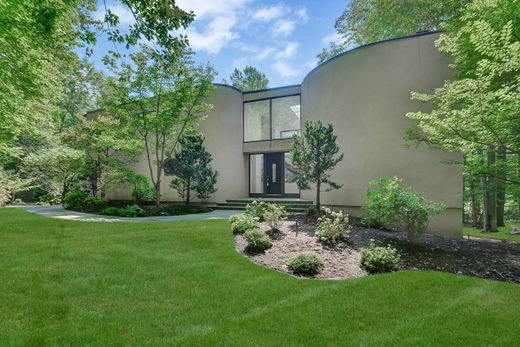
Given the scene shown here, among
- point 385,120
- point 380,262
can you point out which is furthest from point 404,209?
point 385,120

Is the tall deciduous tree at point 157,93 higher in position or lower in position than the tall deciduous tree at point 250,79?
lower

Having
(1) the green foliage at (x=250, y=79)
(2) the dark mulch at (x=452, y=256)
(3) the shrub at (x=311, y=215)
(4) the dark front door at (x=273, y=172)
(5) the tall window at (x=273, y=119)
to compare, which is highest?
(1) the green foliage at (x=250, y=79)

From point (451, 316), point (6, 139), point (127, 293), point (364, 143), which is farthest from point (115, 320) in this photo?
point (6, 139)

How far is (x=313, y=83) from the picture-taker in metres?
12.3

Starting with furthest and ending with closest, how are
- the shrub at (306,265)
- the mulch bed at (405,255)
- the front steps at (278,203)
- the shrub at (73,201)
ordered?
the shrub at (73,201) < the front steps at (278,203) < the mulch bed at (405,255) < the shrub at (306,265)

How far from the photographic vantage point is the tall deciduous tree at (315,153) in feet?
30.0

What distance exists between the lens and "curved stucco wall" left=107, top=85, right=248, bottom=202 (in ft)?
48.0

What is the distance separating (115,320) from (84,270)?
6.36 feet

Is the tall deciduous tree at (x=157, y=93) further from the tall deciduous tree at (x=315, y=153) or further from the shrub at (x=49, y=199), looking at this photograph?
the shrub at (x=49, y=199)

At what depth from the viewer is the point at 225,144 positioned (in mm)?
14797

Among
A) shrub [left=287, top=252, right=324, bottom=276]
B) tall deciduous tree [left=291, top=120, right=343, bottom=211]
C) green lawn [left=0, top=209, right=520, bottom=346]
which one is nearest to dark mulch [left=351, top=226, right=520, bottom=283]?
green lawn [left=0, top=209, right=520, bottom=346]

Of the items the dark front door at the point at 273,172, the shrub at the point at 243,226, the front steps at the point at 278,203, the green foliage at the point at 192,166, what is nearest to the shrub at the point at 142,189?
the green foliage at the point at 192,166

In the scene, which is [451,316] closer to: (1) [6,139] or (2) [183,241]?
(2) [183,241]

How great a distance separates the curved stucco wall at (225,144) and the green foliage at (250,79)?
1343cm
